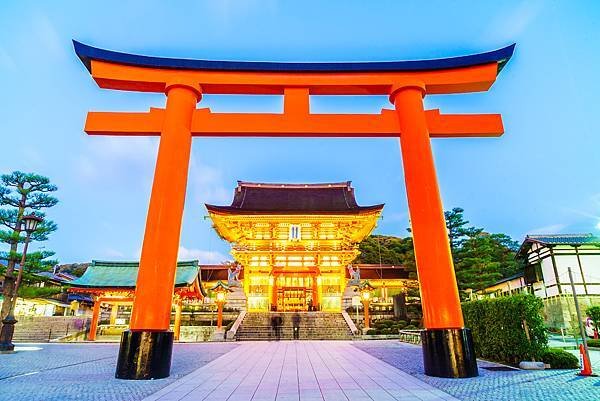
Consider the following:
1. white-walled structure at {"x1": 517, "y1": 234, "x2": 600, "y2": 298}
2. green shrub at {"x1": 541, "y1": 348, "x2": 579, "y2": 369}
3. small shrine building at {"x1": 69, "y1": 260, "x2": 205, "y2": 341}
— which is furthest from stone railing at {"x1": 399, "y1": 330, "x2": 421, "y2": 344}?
white-walled structure at {"x1": 517, "y1": 234, "x2": 600, "y2": 298}

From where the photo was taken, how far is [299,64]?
295 inches

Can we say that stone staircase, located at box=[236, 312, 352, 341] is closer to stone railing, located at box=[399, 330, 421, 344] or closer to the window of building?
stone railing, located at box=[399, 330, 421, 344]

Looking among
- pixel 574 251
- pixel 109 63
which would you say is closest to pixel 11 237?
pixel 109 63

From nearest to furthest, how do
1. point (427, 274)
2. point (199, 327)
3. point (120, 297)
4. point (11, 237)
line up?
point (427, 274) < point (11, 237) < point (120, 297) < point (199, 327)

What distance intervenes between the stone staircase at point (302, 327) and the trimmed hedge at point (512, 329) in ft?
33.6

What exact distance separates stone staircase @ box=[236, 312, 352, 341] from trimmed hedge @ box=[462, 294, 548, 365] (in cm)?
1024

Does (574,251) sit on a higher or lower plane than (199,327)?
higher

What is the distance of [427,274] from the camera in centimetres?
601

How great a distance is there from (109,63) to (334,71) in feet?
15.8

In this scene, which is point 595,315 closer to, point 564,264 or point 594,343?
point 594,343

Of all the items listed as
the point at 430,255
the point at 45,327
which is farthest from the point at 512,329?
the point at 45,327

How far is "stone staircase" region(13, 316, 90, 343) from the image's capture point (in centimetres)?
2048

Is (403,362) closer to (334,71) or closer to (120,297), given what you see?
(334,71)

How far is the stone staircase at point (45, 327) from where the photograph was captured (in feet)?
67.2
